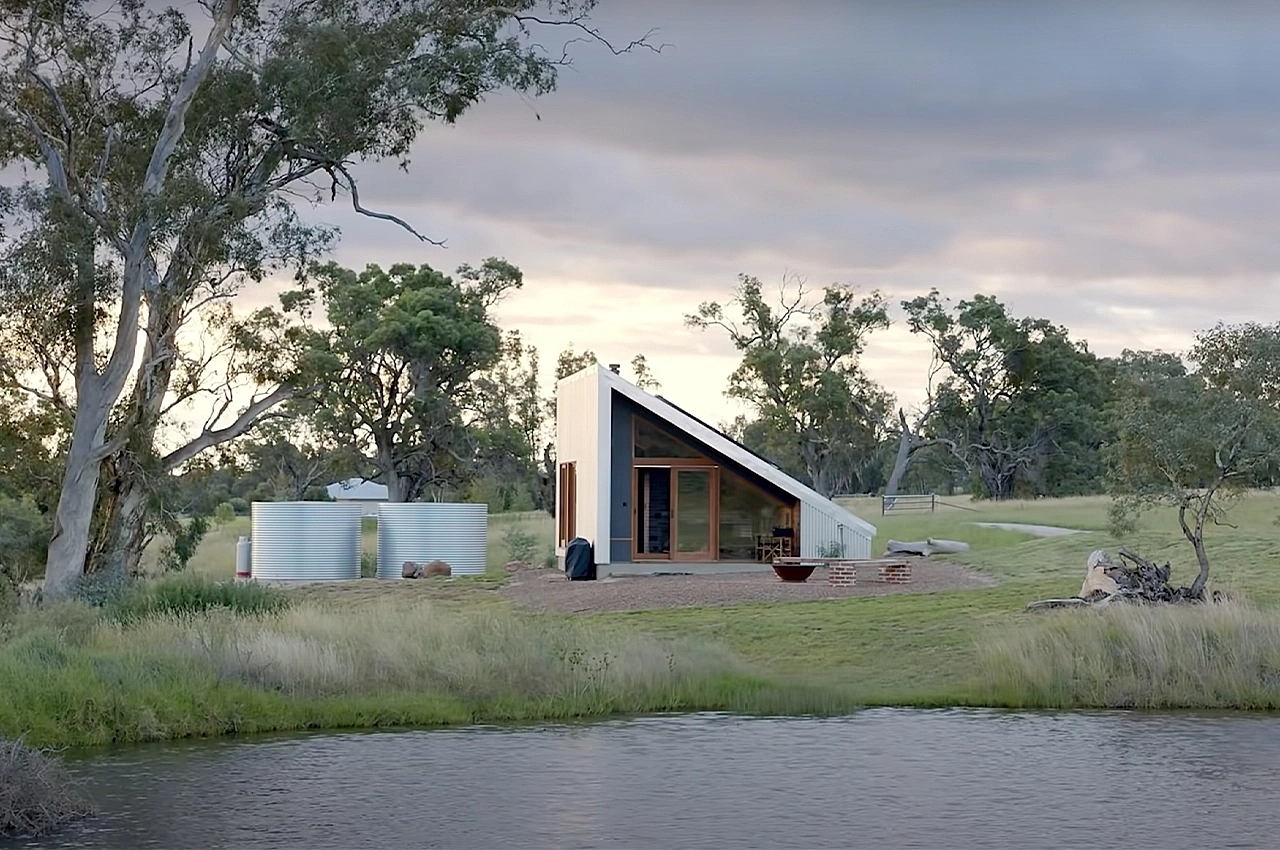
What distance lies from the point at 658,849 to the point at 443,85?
19.9 meters

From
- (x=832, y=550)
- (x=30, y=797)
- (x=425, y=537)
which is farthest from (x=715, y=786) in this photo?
(x=425, y=537)

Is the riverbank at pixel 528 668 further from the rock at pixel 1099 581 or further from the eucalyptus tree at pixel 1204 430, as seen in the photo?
the eucalyptus tree at pixel 1204 430

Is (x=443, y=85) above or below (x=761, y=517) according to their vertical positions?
above

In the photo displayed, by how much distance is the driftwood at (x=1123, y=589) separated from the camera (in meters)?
20.9

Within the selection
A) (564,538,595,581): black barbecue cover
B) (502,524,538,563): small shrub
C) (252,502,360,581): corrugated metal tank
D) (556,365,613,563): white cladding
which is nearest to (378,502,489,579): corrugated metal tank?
(252,502,360,581): corrugated metal tank

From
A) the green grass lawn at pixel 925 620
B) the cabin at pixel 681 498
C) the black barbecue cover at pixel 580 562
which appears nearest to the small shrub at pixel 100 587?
the green grass lawn at pixel 925 620

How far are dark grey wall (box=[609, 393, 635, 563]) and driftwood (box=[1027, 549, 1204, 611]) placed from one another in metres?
10.8

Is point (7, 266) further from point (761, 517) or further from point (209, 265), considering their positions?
point (761, 517)

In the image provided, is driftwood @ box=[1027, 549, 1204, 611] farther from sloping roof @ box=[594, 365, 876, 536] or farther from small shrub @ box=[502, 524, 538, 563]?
small shrub @ box=[502, 524, 538, 563]

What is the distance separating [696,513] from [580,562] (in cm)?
324

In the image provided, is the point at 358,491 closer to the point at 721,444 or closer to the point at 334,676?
the point at 721,444

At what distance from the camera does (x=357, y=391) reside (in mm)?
49781

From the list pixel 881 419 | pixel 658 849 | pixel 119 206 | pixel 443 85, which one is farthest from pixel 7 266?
pixel 881 419

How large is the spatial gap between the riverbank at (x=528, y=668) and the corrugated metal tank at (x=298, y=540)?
1268 centimetres
